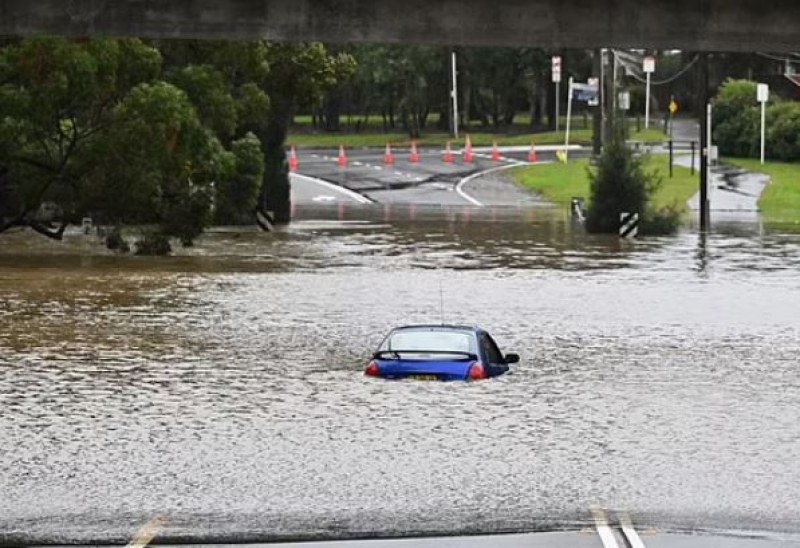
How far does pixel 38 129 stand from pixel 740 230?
1072 inches

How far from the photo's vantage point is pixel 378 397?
92.4 ft

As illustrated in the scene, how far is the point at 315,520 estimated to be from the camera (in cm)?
1861

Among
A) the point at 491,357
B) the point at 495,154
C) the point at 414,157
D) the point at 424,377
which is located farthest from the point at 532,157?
the point at 424,377

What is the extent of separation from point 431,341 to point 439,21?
1026cm

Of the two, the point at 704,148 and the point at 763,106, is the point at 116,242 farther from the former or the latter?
the point at 763,106

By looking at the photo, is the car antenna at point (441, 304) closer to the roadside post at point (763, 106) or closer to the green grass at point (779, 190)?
the green grass at point (779, 190)

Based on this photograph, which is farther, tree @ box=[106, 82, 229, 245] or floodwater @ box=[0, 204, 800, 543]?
tree @ box=[106, 82, 229, 245]

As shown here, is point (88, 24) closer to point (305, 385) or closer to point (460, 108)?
point (305, 385)

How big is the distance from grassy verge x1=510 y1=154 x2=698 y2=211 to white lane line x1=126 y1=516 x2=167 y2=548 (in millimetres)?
59579

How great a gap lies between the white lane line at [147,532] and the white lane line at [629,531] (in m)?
4.23

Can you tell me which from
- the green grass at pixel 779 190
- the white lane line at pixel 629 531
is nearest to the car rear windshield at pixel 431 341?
the white lane line at pixel 629 531

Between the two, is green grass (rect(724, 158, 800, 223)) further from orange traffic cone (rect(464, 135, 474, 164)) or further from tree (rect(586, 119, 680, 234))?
orange traffic cone (rect(464, 135, 474, 164))

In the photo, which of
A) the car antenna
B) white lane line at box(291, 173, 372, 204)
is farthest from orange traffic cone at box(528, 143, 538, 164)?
the car antenna

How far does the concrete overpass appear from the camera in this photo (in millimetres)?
36281
